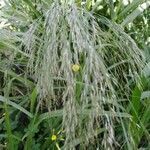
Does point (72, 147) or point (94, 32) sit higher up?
point (94, 32)

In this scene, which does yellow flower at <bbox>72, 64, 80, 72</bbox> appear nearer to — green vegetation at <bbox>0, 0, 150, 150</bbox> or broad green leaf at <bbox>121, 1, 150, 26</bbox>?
green vegetation at <bbox>0, 0, 150, 150</bbox>

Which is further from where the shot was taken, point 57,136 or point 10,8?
point 10,8

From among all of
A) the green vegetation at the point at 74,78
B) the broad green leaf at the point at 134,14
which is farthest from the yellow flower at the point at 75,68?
the broad green leaf at the point at 134,14

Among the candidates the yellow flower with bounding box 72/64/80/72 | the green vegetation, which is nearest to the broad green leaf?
the green vegetation

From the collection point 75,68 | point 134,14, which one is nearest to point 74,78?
point 75,68

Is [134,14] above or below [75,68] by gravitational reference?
above

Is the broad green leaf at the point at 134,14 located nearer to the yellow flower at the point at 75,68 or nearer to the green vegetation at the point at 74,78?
the green vegetation at the point at 74,78

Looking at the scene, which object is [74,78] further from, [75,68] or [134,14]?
[134,14]

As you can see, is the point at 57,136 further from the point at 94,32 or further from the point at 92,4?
the point at 92,4

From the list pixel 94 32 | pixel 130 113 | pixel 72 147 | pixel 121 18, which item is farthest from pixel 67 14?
pixel 121 18
